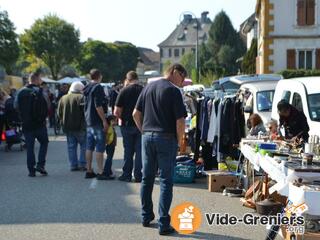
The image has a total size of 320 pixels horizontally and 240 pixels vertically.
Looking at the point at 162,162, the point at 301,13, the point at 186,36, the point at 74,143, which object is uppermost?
the point at 186,36

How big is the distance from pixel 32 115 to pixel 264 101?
19.1 feet

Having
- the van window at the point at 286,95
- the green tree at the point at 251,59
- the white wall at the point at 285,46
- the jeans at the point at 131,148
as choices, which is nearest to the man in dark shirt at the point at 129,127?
the jeans at the point at 131,148

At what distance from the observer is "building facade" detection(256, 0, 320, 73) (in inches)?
1518

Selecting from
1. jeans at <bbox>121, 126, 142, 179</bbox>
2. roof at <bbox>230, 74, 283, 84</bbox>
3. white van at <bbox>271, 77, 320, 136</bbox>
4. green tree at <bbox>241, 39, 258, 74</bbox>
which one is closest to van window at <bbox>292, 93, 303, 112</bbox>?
white van at <bbox>271, 77, 320, 136</bbox>

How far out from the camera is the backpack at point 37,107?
36.4 feet

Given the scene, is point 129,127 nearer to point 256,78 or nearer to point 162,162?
point 162,162

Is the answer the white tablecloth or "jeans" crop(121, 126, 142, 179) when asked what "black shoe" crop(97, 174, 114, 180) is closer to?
"jeans" crop(121, 126, 142, 179)

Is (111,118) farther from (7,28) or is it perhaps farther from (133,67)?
(133,67)

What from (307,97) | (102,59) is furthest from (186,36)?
(307,97)

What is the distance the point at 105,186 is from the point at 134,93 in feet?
5.59

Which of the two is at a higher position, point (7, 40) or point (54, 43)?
point (54, 43)

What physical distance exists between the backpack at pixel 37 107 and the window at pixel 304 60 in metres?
29.9

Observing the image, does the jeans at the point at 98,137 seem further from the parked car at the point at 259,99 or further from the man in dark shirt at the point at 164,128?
the parked car at the point at 259,99

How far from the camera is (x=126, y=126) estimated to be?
10.4 m
